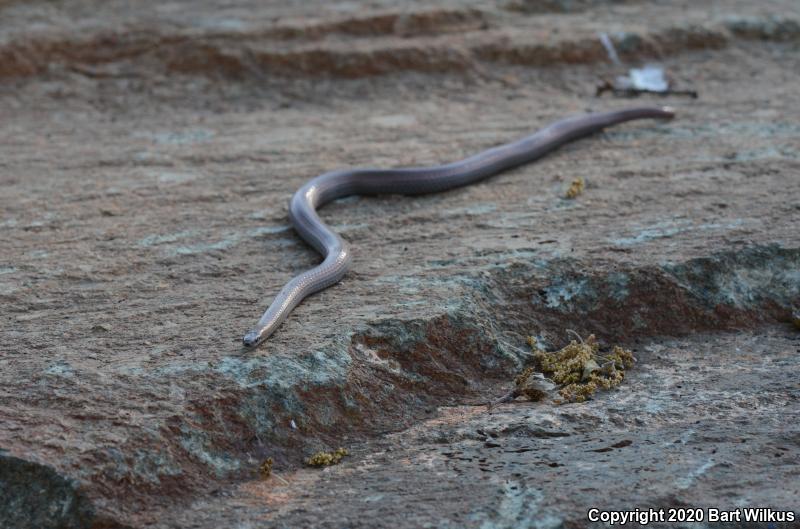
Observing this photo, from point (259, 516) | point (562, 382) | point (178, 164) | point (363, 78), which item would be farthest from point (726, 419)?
point (363, 78)

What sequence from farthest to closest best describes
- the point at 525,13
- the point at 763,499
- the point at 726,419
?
the point at 525,13, the point at 726,419, the point at 763,499

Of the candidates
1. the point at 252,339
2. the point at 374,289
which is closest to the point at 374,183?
the point at 374,289

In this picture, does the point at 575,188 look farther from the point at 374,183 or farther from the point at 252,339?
the point at 252,339

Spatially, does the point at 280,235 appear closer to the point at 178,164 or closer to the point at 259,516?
the point at 178,164

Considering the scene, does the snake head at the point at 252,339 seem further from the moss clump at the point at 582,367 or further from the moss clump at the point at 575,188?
the moss clump at the point at 575,188

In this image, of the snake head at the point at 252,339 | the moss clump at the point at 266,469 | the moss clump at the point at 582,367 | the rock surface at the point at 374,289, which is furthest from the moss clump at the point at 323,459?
the moss clump at the point at 582,367
